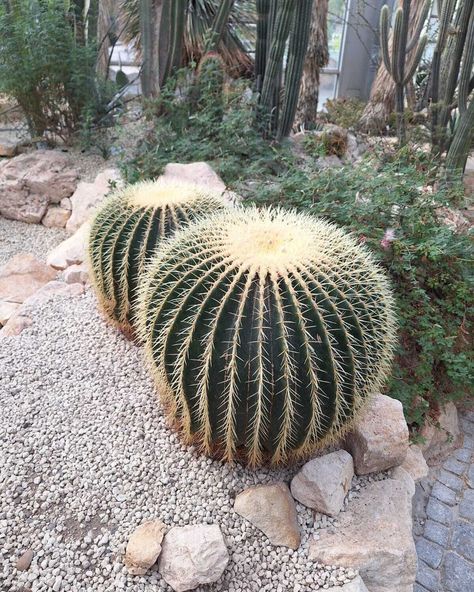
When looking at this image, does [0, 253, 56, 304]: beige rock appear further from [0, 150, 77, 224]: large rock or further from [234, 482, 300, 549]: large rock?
[234, 482, 300, 549]: large rock

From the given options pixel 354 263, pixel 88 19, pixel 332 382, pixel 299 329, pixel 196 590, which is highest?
pixel 88 19

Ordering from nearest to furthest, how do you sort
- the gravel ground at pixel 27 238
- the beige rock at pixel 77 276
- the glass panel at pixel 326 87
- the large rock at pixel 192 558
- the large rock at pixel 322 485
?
the large rock at pixel 192 558 → the large rock at pixel 322 485 → the beige rock at pixel 77 276 → the gravel ground at pixel 27 238 → the glass panel at pixel 326 87

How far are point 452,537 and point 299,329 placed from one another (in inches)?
51.7

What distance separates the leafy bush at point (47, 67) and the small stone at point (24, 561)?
440 centimetres

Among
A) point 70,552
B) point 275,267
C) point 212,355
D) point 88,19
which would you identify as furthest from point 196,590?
point 88,19

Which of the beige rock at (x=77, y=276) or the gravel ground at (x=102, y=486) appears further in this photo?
the beige rock at (x=77, y=276)

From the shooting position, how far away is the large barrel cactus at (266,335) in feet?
5.09

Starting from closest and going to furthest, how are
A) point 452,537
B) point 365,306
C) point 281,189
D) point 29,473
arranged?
point 365,306, point 29,473, point 452,537, point 281,189

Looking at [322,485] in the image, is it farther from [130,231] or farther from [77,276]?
[77,276]

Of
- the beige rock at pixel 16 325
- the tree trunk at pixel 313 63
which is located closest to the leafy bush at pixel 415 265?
the beige rock at pixel 16 325

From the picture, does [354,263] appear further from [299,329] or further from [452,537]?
[452,537]

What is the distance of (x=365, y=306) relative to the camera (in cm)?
169

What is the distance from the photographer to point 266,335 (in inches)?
60.6

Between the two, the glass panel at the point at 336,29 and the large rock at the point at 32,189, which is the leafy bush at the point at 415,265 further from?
the glass panel at the point at 336,29
